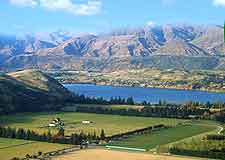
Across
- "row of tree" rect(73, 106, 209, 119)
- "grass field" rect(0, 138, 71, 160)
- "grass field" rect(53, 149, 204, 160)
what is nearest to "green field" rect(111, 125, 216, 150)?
"grass field" rect(53, 149, 204, 160)

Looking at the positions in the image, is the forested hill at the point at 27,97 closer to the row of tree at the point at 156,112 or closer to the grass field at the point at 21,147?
the row of tree at the point at 156,112

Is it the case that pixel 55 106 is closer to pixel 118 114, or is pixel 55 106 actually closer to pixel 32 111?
pixel 32 111

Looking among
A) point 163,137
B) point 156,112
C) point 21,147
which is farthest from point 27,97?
point 21,147

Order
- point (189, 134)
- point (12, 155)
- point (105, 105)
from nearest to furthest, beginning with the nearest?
1. point (12, 155)
2. point (189, 134)
3. point (105, 105)

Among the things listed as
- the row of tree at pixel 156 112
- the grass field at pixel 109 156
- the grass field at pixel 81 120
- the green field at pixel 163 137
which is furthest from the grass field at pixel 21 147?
the row of tree at pixel 156 112

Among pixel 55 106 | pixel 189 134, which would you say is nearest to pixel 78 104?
pixel 55 106

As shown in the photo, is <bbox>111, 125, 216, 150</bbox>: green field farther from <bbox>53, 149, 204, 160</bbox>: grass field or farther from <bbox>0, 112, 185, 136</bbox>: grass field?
<bbox>53, 149, 204, 160</bbox>: grass field

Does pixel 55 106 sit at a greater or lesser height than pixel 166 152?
greater

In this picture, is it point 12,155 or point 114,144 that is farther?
point 114,144
